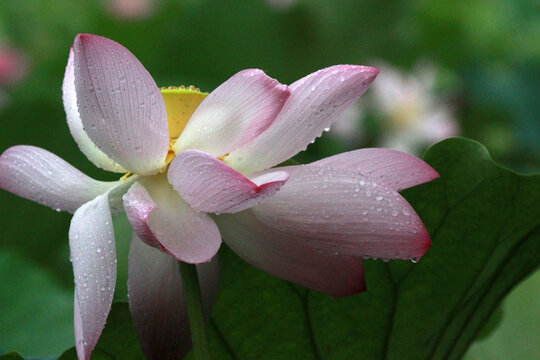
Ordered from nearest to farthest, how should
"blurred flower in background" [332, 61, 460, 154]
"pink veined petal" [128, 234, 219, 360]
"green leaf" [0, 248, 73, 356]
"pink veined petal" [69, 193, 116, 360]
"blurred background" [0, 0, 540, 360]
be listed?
"pink veined petal" [69, 193, 116, 360]
"pink veined petal" [128, 234, 219, 360]
"green leaf" [0, 248, 73, 356]
"blurred background" [0, 0, 540, 360]
"blurred flower in background" [332, 61, 460, 154]

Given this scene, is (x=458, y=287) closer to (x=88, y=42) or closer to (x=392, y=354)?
(x=392, y=354)

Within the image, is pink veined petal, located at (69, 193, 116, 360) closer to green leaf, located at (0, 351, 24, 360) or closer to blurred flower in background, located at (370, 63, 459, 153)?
green leaf, located at (0, 351, 24, 360)

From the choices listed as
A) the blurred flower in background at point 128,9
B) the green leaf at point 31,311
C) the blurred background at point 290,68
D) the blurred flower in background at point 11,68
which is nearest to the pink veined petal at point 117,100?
the green leaf at point 31,311

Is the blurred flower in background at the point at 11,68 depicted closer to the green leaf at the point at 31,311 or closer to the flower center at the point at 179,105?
the green leaf at the point at 31,311

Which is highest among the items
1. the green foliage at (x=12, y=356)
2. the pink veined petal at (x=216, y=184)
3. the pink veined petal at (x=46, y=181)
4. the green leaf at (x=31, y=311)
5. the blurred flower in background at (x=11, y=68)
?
the pink veined petal at (x=216, y=184)

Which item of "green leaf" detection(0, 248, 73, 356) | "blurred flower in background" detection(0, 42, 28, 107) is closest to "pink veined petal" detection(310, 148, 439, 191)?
"green leaf" detection(0, 248, 73, 356)
